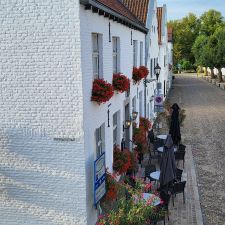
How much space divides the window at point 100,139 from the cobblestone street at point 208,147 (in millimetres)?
3812

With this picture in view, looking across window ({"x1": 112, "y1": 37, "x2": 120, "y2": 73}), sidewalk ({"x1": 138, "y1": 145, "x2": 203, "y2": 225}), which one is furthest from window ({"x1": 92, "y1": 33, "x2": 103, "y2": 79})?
sidewalk ({"x1": 138, "y1": 145, "x2": 203, "y2": 225})

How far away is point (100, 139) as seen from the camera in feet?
32.3

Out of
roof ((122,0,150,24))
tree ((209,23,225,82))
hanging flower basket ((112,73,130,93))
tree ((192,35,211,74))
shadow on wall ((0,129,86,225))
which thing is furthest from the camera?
tree ((192,35,211,74))

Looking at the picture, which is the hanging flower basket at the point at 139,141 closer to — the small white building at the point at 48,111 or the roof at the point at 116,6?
the roof at the point at 116,6

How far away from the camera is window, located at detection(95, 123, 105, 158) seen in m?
9.51

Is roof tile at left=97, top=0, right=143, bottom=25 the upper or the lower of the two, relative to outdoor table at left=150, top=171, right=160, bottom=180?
upper

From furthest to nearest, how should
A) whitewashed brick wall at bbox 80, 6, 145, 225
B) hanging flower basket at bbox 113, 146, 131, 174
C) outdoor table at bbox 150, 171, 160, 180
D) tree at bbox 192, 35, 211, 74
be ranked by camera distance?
tree at bbox 192, 35, 211, 74 < outdoor table at bbox 150, 171, 160, 180 < hanging flower basket at bbox 113, 146, 131, 174 < whitewashed brick wall at bbox 80, 6, 145, 225

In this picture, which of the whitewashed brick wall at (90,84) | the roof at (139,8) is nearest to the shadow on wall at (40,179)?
the whitewashed brick wall at (90,84)

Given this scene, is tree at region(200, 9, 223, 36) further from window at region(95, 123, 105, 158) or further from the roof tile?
window at region(95, 123, 105, 158)

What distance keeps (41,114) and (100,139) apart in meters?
2.41

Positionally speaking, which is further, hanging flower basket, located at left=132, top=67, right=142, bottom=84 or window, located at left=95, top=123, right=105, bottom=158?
hanging flower basket, located at left=132, top=67, right=142, bottom=84

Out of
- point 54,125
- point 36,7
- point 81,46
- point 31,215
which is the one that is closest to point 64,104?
point 54,125

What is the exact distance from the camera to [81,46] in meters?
7.44

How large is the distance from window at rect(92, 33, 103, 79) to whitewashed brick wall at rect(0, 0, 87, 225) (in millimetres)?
1687
